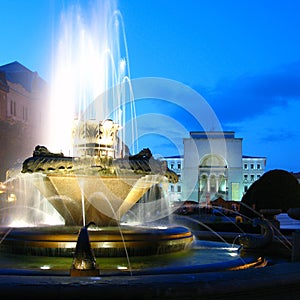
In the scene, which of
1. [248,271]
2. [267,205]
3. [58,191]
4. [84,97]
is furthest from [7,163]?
[248,271]

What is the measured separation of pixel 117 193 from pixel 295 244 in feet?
14.3

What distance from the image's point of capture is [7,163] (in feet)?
124

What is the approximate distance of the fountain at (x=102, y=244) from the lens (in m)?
4.07

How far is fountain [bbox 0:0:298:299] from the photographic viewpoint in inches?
160

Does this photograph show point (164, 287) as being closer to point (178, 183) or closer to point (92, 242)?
point (92, 242)

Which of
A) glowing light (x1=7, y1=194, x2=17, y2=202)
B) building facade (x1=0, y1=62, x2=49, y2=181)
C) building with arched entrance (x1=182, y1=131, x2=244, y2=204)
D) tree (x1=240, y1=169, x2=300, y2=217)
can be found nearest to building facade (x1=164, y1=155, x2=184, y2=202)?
building with arched entrance (x1=182, y1=131, x2=244, y2=204)

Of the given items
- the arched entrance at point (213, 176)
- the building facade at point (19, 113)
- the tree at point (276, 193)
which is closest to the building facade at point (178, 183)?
the arched entrance at point (213, 176)

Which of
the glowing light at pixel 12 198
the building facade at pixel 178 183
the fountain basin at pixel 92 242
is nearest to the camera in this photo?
the fountain basin at pixel 92 242

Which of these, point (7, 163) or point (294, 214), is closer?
point (294, 214)

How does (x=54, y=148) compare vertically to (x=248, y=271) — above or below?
above

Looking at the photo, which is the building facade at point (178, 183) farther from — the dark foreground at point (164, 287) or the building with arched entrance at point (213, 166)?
the dark foreground at point (164, 287)

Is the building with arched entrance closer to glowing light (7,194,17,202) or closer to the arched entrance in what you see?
the arched entrance

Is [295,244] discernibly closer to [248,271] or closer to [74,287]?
[248,271]

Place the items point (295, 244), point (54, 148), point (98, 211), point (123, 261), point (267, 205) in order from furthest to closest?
point (267, 205)
point (54, 148)
point (98, 211)
point (123, 261)
point (295, 244)
